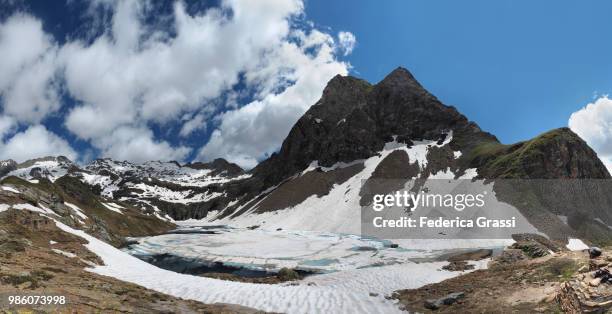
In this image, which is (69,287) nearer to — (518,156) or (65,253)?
(65,253)

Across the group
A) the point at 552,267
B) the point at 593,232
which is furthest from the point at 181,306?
the point at 593,232

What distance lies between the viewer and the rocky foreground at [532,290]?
53.0 ft

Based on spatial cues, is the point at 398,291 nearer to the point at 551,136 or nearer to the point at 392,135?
the point at 551,136

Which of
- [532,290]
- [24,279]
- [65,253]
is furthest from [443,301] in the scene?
[65,253]

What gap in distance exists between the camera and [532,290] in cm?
2236

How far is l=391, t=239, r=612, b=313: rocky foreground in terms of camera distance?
→ 1616 centimetres

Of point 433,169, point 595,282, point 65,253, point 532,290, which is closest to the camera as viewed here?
point 595,282

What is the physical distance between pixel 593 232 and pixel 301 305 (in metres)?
85.8

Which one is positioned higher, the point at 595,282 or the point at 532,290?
the point at 595,282

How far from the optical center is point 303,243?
316 ft

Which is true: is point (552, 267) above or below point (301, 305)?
above

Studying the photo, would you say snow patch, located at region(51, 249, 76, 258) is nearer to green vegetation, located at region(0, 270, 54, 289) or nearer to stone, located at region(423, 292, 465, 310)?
green vegetation, located at region(0, 270, 54, 289)

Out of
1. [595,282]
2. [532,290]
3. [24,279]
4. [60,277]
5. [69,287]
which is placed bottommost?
[532,290]

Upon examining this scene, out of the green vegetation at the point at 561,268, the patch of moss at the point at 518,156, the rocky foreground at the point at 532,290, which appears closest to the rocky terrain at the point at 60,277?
the rocky foreground at the point at 532,290
